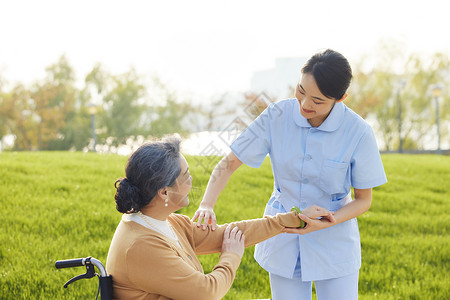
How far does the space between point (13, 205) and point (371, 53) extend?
23841 millimetres

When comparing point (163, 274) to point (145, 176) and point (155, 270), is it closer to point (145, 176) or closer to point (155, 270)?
point (155, 270)

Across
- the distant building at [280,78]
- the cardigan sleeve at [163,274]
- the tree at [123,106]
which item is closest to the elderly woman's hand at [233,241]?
the cardigan sleeve at [163,274]

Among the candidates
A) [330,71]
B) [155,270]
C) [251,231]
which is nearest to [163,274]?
[155,270]

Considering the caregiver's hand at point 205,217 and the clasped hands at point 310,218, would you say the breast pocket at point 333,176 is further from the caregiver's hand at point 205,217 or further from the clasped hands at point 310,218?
the caregiver's hand at point 205,217

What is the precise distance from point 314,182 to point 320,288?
19.5 inches

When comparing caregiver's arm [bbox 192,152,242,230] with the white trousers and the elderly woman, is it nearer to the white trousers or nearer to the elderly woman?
the elderly woman

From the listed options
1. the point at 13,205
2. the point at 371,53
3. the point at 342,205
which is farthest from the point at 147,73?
the point at 342,205

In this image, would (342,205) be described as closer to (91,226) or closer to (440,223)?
(91,226)

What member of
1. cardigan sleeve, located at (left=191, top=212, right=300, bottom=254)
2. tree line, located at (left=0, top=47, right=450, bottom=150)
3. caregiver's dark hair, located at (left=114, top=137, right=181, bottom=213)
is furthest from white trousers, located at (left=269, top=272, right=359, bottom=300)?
tree line, located at (left=0, top=47, right=450, bottom=150)

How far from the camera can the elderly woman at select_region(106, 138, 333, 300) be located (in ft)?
5.10

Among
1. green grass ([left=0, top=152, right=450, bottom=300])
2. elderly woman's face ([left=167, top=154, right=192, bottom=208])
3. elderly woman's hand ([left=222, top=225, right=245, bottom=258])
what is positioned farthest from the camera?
green grass ([left=0, top=152, right=450, bottom=300])

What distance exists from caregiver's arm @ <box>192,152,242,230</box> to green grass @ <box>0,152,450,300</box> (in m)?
0.26

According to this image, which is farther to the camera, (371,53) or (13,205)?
(371,53)

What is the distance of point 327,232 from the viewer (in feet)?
6.60
